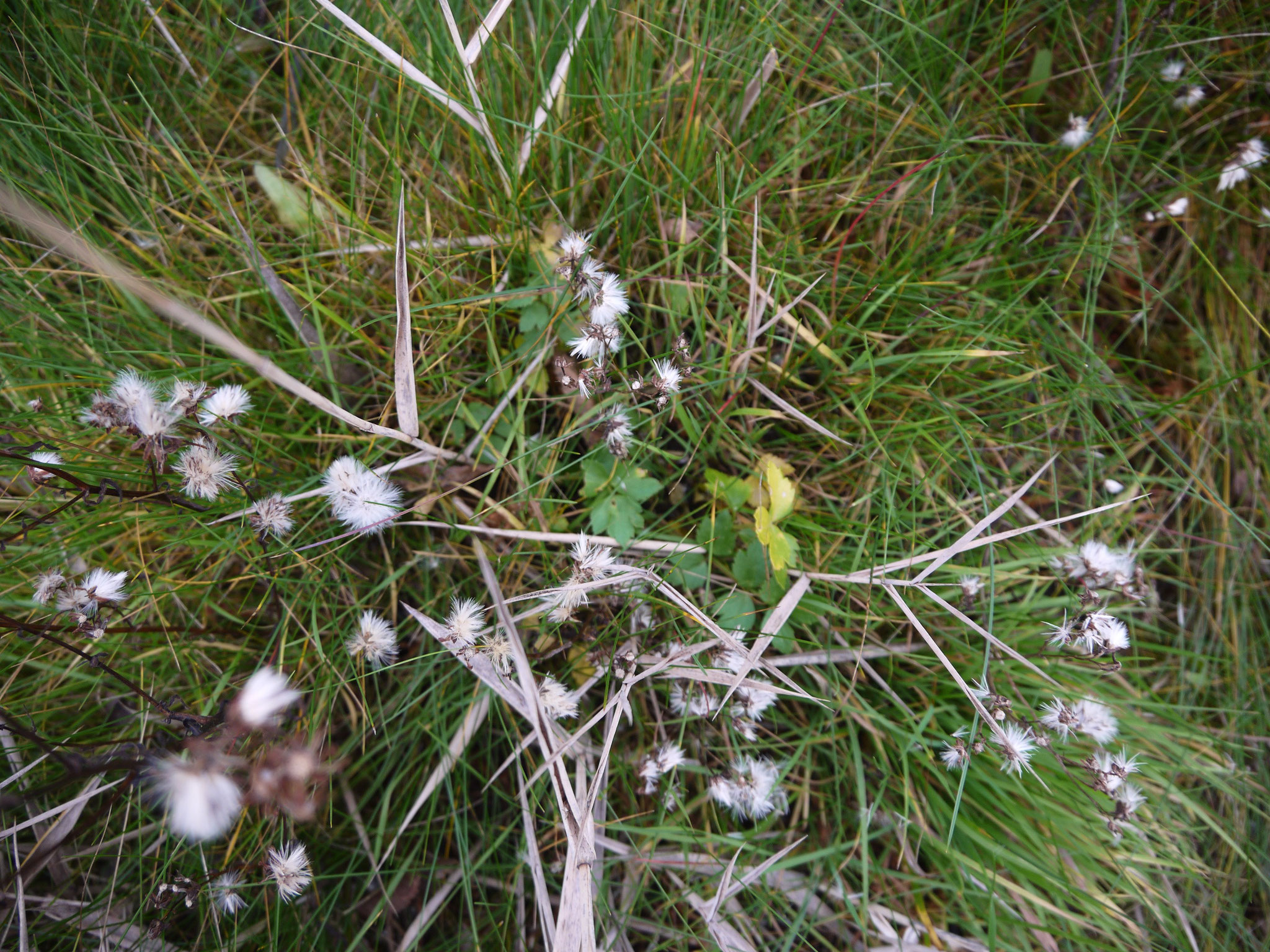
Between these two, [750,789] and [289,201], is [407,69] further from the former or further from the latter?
[750,789]

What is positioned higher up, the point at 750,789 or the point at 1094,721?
the point at 1094,721

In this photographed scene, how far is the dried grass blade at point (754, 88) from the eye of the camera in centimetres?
183

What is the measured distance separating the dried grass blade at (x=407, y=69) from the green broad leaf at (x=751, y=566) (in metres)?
1.23

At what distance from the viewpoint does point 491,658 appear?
5.18 ft

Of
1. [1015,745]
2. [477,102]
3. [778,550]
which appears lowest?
[1015,745]

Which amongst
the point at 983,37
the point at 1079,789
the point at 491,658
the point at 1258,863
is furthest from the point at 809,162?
the point at 1258,863

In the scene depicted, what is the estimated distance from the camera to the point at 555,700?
1.56m

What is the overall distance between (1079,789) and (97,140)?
3238 millimetres

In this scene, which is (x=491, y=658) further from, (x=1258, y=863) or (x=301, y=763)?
(x=1258, y=863)

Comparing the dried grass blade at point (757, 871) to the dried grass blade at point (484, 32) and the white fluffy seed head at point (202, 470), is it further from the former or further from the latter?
the dried grass blade at point (484, 32)

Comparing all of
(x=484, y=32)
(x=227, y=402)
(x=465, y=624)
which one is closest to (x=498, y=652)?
(x=465, y=624)

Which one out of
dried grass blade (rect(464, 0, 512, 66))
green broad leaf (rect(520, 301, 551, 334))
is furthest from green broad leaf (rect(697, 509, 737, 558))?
dried grass blade (rect(464, 0, 512, 66))

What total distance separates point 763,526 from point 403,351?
0.90 meters

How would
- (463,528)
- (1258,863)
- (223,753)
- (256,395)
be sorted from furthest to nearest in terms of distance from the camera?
(1258,863) → (256,395) → (463,528) → (223,753)
